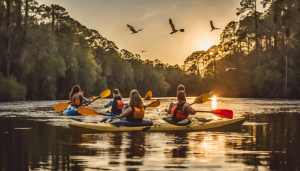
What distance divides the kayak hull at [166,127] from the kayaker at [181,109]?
0.26m

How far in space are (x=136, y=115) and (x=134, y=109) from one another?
0.76 feet

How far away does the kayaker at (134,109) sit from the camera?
9462 millimetres

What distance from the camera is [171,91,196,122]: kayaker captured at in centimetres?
983

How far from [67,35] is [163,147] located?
40408 mm

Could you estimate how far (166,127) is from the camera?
10.1 meters

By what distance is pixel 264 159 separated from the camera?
617 cm

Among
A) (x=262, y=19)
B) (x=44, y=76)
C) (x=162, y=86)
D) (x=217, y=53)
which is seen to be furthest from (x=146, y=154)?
(x=162, y=86)

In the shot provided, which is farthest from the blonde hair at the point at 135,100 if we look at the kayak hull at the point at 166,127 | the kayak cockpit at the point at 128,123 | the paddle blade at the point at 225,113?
the paddle blade at the point at 225,113

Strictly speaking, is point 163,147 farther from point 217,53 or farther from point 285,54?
point 217,53

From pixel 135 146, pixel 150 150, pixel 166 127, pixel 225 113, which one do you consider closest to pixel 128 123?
pixel 166 127

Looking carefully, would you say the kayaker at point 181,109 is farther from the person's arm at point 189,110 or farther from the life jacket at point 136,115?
the life jacket at point 136,115

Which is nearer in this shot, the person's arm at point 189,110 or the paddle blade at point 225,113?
the person's arm at point 189,110

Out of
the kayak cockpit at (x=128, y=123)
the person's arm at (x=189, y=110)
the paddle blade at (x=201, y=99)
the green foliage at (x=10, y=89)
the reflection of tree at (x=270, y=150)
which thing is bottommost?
the reflection of tree at (x=270, y=150)

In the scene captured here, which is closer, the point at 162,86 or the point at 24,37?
the point at 24,37
